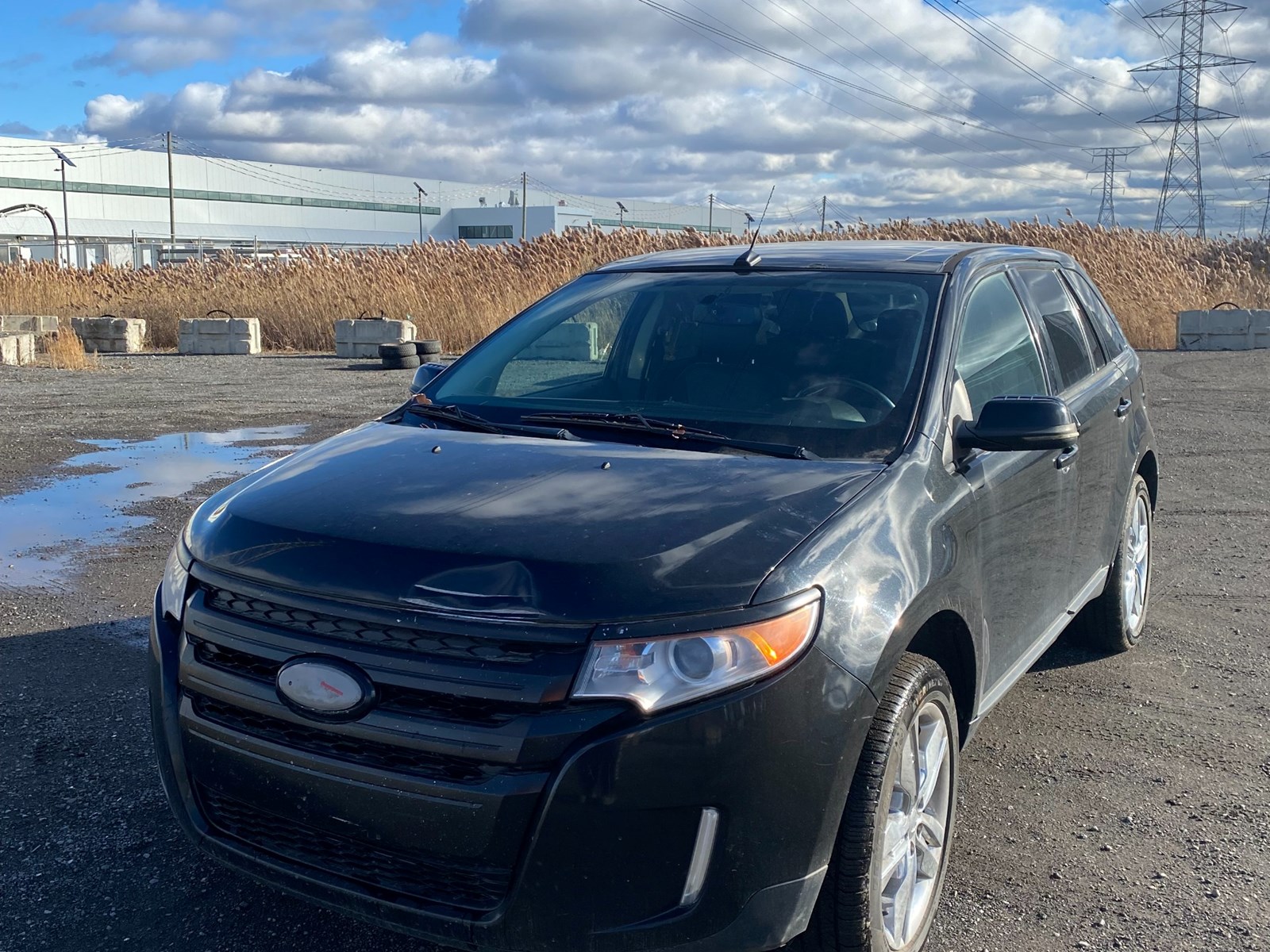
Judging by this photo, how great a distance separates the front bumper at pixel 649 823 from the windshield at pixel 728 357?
101 cm

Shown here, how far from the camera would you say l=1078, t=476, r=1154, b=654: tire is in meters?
4.89

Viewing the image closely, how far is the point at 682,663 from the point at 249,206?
278 feet

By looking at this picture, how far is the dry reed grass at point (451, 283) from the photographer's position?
20812 millimetres

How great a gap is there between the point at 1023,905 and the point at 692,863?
4.32ft

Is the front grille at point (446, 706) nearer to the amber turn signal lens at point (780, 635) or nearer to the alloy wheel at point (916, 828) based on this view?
the amber turn signal lens at point (780, 635)

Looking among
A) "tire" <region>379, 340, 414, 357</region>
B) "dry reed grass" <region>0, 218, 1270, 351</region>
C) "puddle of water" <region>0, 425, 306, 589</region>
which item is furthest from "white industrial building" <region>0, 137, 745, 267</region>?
"puddle of water" <region>0, 425, 306, 589</region>

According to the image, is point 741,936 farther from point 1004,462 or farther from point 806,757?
point 1004,462

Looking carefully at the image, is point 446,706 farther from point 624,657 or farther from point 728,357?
point 728,357

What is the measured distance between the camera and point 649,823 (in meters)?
2.20

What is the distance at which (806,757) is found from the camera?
7.64 feet

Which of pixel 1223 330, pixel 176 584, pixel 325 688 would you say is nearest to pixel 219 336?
pixel 1223 330

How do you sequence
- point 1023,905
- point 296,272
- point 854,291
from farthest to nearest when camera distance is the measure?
point 296,272 → point 854,291 → point 1023,905

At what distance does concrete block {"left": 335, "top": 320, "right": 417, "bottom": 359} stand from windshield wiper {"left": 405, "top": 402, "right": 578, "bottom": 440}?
15341 mm

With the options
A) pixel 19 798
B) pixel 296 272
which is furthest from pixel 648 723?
pixel 296 272
